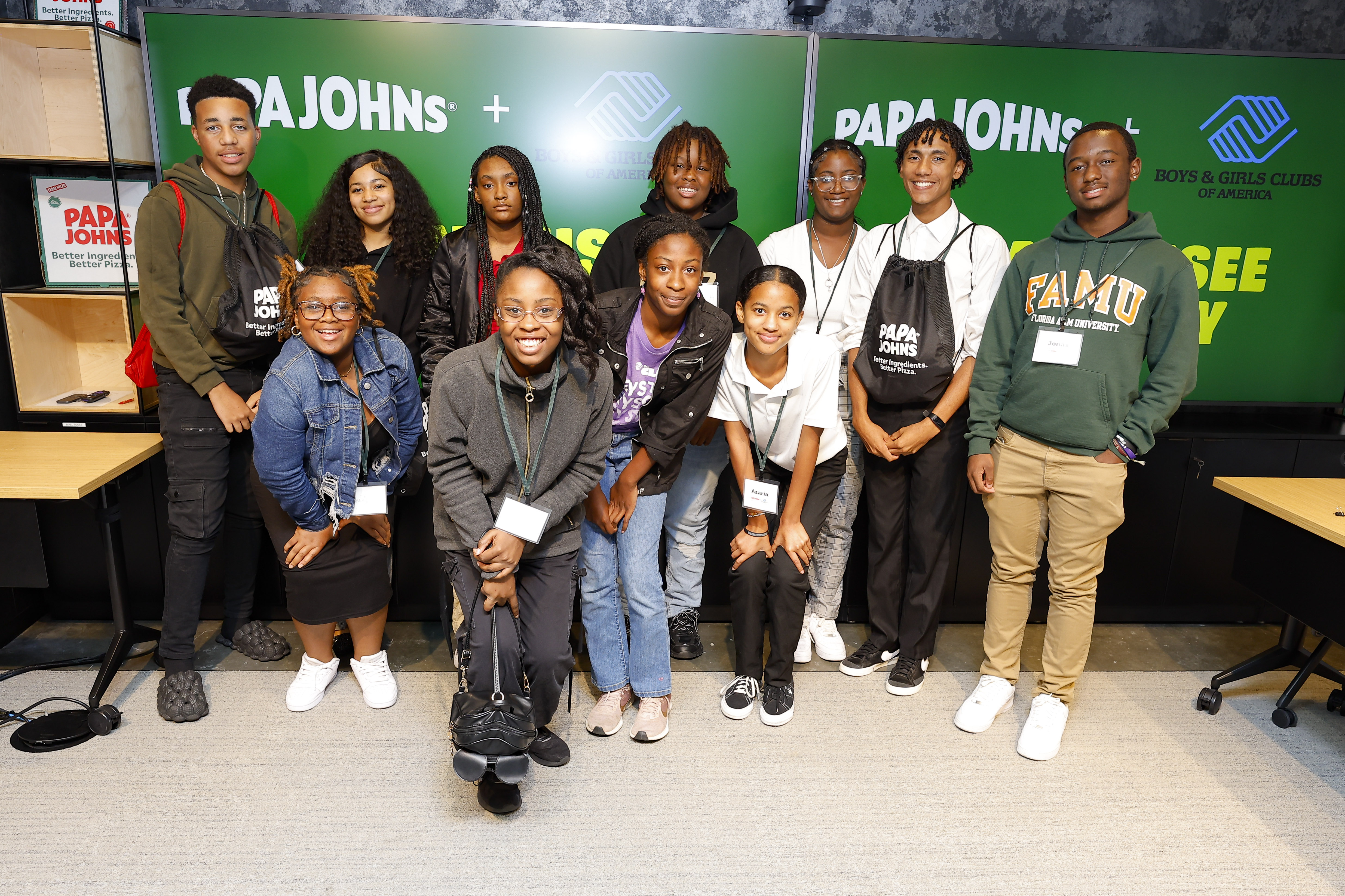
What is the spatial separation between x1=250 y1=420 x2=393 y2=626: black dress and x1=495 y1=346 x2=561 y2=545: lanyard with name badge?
0.56 m

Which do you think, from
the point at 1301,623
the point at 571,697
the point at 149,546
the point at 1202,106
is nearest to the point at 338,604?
the point at 571,697

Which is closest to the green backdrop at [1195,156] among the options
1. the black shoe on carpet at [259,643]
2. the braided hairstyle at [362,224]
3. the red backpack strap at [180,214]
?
the braided hairstyle at [362,224]

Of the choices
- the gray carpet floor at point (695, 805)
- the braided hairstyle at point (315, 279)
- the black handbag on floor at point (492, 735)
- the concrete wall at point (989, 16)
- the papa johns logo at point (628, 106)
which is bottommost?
the gray carpet floor at point (695, 805)

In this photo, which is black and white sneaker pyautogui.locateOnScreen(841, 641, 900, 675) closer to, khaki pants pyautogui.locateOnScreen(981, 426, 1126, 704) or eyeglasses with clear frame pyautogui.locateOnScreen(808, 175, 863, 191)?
khaki pants pyautogui.locateOnScreen(981, 426, 1126, 704)

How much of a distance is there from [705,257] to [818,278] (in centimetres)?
46

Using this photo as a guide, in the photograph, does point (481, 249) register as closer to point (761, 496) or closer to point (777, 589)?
point (761, 496)

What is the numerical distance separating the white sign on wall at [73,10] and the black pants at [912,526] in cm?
308

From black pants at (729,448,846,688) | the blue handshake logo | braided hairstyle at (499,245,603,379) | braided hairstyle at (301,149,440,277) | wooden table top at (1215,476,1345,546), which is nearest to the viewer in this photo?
braided hairstyle at (499,245,603,379)

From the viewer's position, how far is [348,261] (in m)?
2.68

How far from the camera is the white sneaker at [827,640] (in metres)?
2.98

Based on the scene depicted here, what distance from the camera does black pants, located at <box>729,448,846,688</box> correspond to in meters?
2.56

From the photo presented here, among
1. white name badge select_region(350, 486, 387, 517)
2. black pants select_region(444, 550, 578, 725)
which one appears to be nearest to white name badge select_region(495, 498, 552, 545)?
black pants select_region(444, 550, 578, 725)

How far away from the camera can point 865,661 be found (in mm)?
2889

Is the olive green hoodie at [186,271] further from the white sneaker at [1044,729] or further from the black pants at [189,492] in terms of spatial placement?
the white sneaker at [1044,729]
